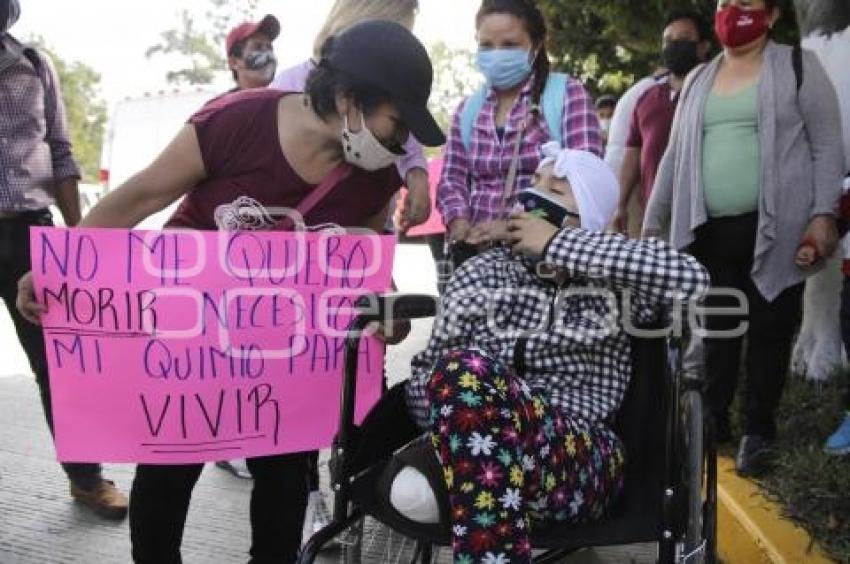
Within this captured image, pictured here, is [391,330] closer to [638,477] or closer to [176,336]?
[176,336]

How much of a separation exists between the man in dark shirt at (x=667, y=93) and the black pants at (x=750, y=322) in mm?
913

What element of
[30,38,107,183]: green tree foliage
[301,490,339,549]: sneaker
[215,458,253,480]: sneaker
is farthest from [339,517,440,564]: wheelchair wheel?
[30,38,107,183]: green tree foliage

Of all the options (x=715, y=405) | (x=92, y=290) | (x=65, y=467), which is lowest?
A: (x=65, y=467)

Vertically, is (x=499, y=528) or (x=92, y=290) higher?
(x=92, y=290)

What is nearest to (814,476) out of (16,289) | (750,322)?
(750,322)

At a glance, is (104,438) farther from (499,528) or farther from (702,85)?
(702,85)

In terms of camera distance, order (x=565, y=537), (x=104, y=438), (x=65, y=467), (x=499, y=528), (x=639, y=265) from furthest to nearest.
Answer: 1. (x=65, y=467)
2. (x=104, y=438)
3. (x=639, y=265)
4. (x=565, y=537)
5. (x=499, y=528)

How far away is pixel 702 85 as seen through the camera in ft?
10.3

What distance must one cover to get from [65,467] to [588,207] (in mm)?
2131

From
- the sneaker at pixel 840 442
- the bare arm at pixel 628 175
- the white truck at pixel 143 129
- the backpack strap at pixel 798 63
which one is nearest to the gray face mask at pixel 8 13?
the backpack strap at pixel 798 63

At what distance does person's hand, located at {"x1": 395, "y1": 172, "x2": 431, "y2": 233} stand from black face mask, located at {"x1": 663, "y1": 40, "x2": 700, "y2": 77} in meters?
2.00

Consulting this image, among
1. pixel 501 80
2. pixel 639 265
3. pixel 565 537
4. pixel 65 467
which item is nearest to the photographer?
pixel 565 537

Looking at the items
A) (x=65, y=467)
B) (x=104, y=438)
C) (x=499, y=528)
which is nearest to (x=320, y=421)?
(x=104, y=438)

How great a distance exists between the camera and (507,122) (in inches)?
113
